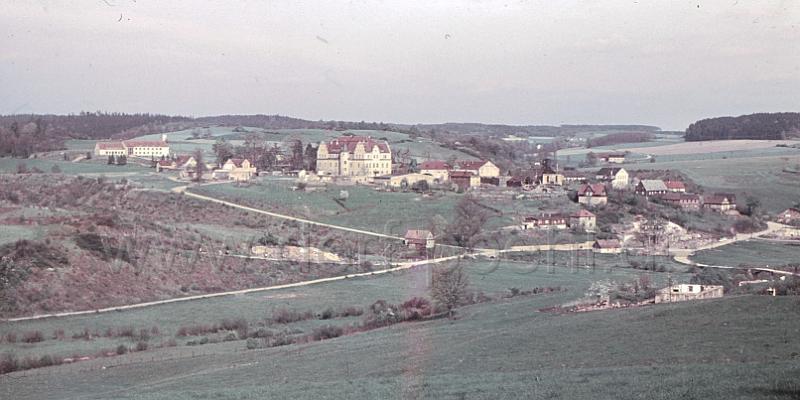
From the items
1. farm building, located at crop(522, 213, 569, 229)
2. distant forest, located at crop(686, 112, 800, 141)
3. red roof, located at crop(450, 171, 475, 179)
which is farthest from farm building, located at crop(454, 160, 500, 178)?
distant forest, located at crop(686, 112, 800, 141)

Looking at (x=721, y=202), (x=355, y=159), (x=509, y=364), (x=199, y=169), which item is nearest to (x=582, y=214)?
(x=721, y=202)

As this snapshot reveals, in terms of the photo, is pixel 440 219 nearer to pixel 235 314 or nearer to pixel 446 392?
pixel 235 314

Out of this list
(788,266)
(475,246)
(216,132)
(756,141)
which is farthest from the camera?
(216,132)

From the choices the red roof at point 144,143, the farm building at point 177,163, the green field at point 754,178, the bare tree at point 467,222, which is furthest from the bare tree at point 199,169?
the green field at point 754,178

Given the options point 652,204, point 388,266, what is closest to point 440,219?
point 388,266

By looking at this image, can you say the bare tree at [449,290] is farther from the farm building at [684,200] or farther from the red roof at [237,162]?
the red roof at [237,162]

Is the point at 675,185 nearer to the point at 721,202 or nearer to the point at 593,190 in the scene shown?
the point at 721,202
